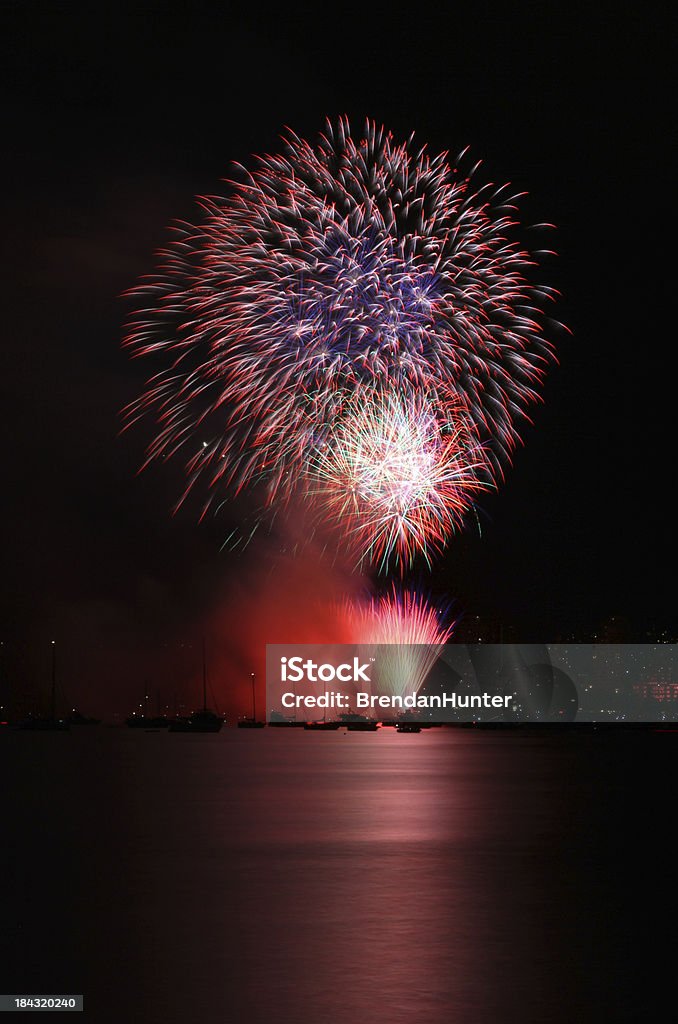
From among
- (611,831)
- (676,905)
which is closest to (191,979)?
(676,905)

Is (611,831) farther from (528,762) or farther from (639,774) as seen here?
(528,762)

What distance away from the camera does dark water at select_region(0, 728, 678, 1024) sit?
12734 millimetres

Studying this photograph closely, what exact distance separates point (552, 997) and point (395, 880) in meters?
9.82

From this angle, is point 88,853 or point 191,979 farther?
point 88,853

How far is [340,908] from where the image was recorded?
18906 millimetres

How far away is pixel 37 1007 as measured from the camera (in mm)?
12164

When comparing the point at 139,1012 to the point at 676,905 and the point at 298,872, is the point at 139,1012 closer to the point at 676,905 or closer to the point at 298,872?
the point at 676,905

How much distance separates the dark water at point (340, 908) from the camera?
1273 centimetres

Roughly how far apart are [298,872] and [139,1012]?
12.0 meters

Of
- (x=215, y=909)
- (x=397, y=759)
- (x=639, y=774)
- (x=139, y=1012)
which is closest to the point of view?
(x=139, y=1012)

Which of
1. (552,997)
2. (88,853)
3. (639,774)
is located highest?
(639,774)

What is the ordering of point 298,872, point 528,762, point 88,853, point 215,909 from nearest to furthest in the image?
point 215,909 → point 298,872 → point 88,853 → point 528,762

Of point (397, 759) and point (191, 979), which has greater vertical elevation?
point (397, 759)

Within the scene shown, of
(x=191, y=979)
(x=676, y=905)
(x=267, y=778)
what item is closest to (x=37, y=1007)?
(x=191, y=979)
